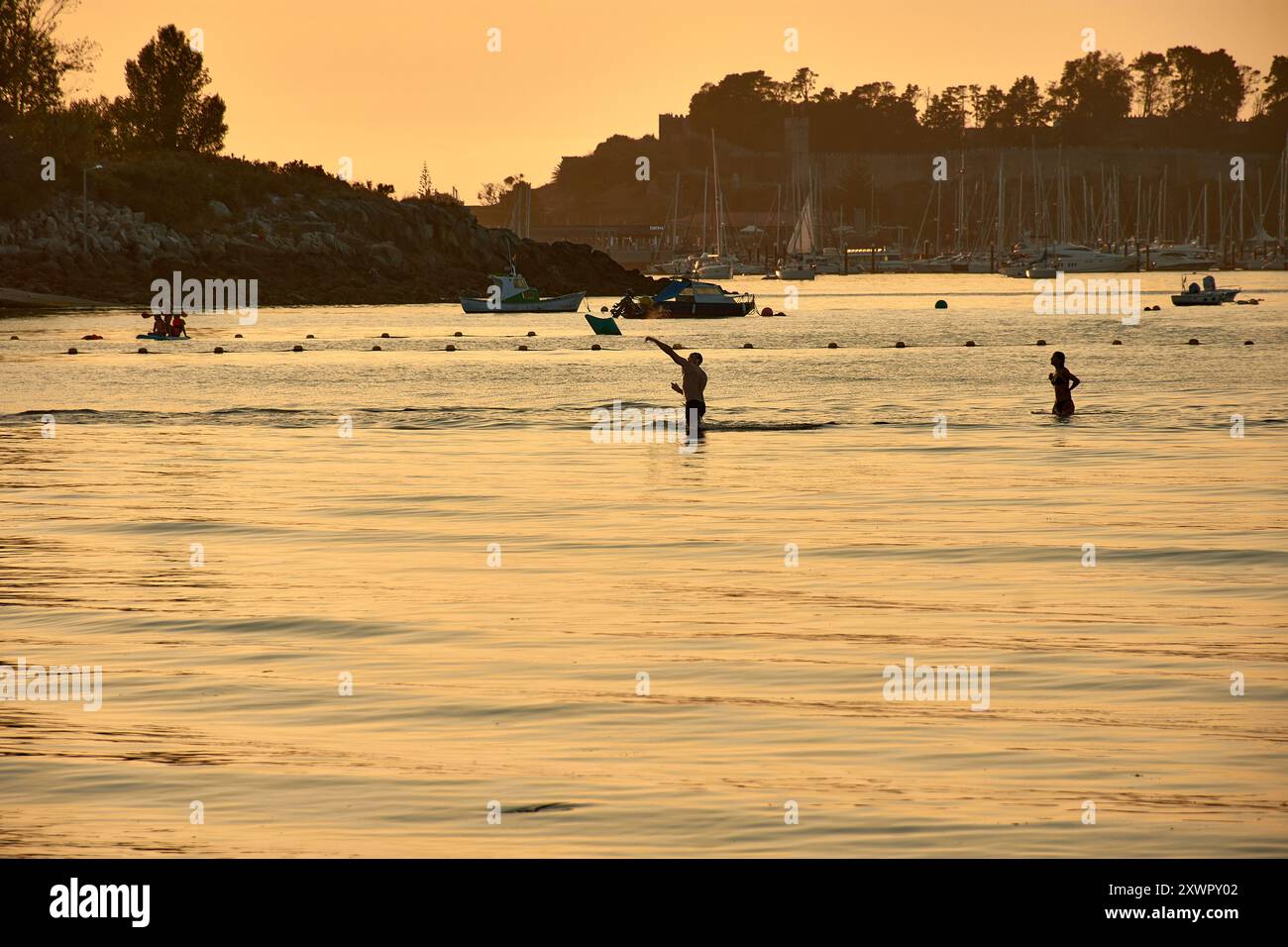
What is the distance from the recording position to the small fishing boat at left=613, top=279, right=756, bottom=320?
109000mm

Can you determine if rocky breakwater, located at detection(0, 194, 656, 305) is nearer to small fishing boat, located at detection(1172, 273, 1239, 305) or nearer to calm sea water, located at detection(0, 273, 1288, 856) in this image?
small fishing boat, located at detection(1172, 273, 1239, 305)

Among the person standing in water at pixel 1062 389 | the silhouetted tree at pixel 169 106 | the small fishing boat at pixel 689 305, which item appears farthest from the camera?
the silhouetted tree at pixel 169 106

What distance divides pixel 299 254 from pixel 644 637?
143 metres

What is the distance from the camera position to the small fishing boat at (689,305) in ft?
358

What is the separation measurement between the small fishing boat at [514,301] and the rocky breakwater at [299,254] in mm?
1954

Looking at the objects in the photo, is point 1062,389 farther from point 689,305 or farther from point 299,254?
point 299,254

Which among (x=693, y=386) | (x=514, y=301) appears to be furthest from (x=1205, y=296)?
(x=693, y=386)

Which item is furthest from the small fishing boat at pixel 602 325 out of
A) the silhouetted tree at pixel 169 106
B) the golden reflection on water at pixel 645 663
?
the silhouetted tree at pixel 169 106

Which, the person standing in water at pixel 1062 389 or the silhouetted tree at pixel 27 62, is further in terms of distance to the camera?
the silhouetted tree at pixel 27 62

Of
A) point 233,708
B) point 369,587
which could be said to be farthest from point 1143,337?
point 233,708

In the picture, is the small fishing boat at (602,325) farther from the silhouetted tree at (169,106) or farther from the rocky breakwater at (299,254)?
the silhouetted tree at (169,106)

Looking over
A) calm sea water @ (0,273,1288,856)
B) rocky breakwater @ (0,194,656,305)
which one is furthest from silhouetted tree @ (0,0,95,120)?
calm sea water @ (0,273,1288,856)

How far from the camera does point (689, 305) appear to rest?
10888 cm
